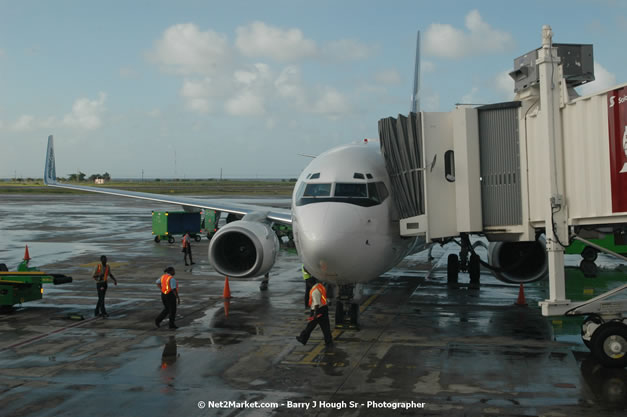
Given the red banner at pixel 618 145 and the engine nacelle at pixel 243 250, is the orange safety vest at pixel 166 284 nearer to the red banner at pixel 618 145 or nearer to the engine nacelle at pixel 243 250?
the engine nacelle at pixel 243 250

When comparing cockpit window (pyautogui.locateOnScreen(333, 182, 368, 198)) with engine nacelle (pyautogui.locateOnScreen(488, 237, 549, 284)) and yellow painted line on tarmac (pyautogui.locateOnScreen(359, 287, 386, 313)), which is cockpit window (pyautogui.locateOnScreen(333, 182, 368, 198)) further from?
engine nacelle (pyautogui.locateOnScreen(488, 237, 549, 284))

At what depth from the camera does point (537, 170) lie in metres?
11.9

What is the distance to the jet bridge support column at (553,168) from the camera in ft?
37.3

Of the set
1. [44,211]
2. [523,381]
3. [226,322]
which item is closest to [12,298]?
[226,322]

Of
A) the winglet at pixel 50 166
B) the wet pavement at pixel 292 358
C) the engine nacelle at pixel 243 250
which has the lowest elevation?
the wet pavement at pixel 292 358

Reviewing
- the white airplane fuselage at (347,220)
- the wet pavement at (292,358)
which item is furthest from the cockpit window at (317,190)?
the wet pavement at (292,358)

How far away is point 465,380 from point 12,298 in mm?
12031

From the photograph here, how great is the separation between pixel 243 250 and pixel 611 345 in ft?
31.7

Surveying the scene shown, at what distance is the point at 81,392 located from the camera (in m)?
10.1

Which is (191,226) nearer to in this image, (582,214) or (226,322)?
(226,322)

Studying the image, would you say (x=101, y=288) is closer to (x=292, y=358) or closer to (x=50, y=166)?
(x=292, y=358)

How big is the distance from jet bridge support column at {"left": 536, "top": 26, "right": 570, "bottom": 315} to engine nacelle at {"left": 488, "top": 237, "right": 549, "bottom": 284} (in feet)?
15.9

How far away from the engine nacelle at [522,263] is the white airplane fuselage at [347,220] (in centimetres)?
406

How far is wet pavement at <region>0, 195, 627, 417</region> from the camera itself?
9.55 metres
